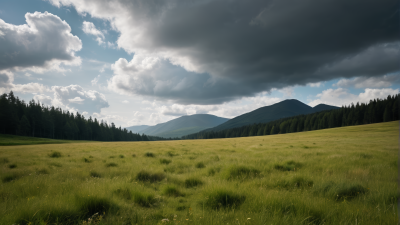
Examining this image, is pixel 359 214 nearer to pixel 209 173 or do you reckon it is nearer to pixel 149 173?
pixel 209 173

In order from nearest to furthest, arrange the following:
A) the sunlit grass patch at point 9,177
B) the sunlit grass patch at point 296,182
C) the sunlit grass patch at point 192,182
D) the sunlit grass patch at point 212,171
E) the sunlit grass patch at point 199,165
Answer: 1. the sunlit grass patch at point 296,182
2. the sunlit grass patch at point 192,182
3. the sunlit grass patch at point 9,177
4. the sunlit grass patch at point 212,171
5. the sunlit grass patch at point 199,165

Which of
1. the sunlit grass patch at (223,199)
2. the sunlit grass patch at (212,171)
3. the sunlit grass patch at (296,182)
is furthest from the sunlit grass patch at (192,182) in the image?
the sunlit grass patch at (296,182)

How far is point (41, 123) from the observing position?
8212 cm

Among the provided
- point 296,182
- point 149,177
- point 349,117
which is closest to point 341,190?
point 296,182

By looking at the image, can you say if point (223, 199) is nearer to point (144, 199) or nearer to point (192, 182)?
point (144, 199)

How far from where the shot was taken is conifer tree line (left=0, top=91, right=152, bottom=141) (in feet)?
221

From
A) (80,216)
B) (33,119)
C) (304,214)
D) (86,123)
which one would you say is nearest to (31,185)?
(80,216)

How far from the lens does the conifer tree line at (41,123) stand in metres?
67.4

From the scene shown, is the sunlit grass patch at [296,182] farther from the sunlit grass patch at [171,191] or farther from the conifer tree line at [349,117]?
the conifer tree line at [349,117]

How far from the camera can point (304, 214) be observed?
10.8 feet

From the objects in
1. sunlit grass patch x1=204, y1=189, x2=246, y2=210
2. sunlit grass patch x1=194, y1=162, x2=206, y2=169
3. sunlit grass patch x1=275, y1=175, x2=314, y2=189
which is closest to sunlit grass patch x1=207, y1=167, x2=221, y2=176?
sunlit grass patch x1=194, y1=162, x2=206, y2=169

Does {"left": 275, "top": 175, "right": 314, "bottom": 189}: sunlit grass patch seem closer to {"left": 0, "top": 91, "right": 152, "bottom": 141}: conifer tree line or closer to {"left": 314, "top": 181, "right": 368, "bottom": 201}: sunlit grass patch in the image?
{"left": 314, "top": 181, "right": 368, "bottom": 201}: sunlit grass patch

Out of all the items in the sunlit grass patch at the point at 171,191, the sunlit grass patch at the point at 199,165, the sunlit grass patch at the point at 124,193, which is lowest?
the sunlit grass patch at the point at 199,165

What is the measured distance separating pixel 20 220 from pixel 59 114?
117 m
